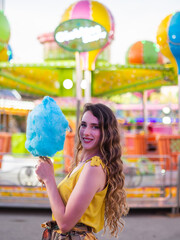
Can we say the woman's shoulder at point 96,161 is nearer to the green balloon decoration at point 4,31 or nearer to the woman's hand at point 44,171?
the woman's hand at point 44,171

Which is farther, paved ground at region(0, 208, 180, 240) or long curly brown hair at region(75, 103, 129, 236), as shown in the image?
paved ground at region(0, 208, 180, 240)

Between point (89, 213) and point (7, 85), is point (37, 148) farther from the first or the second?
point (7, 85)

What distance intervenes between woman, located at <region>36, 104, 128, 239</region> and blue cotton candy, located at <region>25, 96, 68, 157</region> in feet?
0.22

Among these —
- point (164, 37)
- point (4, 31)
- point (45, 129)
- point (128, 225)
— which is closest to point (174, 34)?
point (164, 37)

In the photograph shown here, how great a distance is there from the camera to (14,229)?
4.52 meters

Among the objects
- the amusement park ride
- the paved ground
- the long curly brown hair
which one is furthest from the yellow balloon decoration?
the long curly brown hair

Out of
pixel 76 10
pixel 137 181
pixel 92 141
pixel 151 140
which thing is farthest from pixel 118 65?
pixel 92 141

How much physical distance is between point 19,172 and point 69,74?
4.87 metres

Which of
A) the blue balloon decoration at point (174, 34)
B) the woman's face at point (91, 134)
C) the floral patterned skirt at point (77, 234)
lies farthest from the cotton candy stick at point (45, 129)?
the blue balloon decoration at point (174, 34)

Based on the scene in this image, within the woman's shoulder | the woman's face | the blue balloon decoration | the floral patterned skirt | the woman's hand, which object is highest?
the blue balloon decoration

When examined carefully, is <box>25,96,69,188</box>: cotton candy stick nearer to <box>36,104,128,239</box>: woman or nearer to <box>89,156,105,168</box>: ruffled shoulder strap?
<box>36,104,128,239</box>: woman

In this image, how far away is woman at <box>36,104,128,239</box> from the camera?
54.8 inches

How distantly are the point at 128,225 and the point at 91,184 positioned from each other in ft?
12.1

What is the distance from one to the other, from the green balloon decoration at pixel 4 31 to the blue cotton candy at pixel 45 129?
533 centimetres
